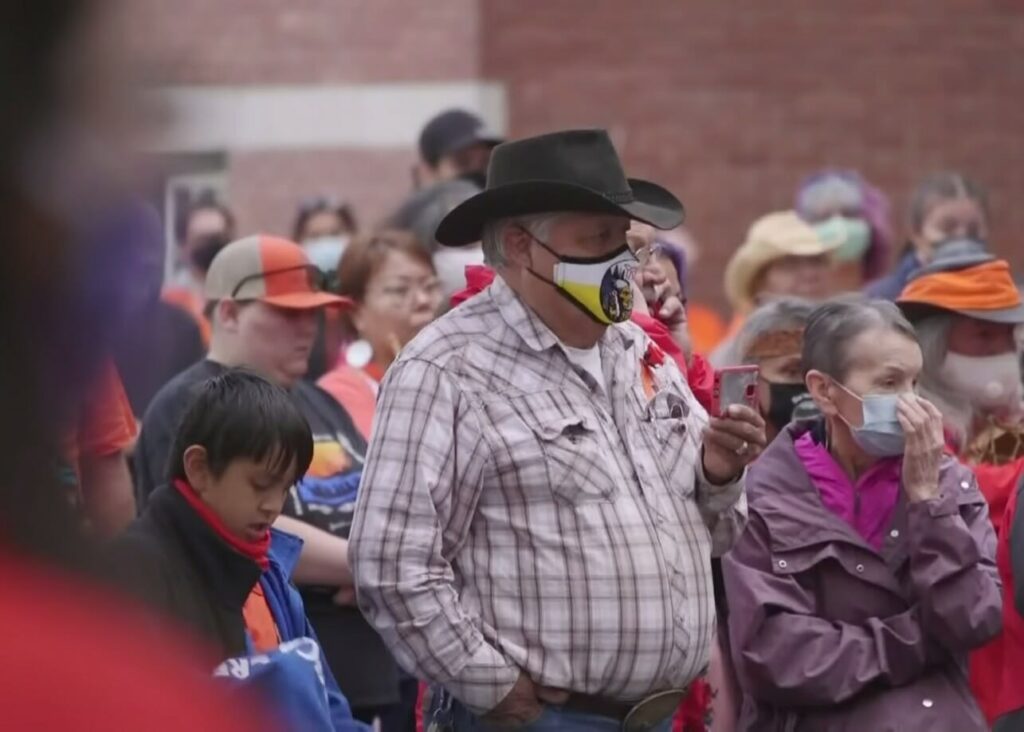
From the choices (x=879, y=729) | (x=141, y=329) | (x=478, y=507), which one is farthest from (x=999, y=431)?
(x=141, y=329)

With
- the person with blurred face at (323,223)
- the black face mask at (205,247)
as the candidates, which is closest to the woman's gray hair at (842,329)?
the person with blurred face at (323,223)

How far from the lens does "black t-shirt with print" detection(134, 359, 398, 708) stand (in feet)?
17.5

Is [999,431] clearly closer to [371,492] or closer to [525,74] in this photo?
[371,492]

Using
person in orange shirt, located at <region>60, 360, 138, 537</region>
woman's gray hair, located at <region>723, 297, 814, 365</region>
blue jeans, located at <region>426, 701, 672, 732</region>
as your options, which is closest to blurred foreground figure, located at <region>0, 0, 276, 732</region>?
person in orange shirt, located at <region>60, 360, 138, 537</region>

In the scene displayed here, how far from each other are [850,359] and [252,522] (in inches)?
62.0

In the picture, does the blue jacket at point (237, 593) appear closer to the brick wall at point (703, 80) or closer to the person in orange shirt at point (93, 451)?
the person in orange shirt at point (93, 451)

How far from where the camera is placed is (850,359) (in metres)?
4.92

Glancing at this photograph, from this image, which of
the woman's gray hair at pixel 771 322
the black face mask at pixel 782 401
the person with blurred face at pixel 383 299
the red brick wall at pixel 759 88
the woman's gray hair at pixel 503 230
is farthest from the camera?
the red brick wall at pixel 759 88

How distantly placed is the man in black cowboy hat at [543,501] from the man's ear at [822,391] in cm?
70

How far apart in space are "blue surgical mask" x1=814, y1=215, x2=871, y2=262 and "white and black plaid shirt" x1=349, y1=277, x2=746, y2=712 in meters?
4.73

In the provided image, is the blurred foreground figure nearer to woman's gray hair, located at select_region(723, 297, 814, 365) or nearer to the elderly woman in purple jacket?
the elderly woman in purple jacket

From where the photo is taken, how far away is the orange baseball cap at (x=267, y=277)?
5.74 meters

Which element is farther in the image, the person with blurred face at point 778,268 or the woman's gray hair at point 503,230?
the person with blurred face at point 778,268

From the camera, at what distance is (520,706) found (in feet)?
13.3
